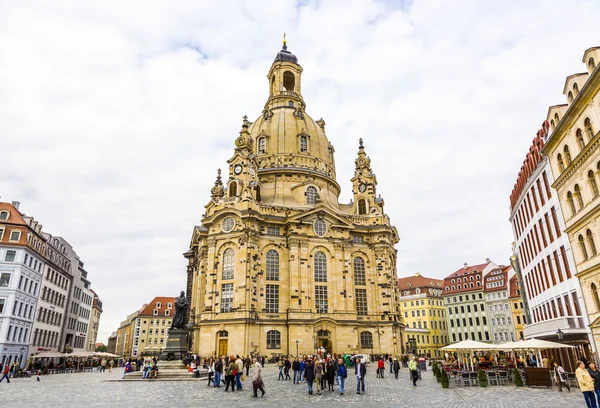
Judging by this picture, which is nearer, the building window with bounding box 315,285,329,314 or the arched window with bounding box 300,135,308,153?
the building window with bounding box 315,285,329,314

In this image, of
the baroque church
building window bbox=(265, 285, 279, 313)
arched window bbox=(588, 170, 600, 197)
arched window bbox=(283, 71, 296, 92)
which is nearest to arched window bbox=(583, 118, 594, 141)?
arched window bbox=(588, 170, 600, 197)

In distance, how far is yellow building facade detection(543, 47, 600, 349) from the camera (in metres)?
22.3

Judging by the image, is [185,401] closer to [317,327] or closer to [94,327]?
[317,327]

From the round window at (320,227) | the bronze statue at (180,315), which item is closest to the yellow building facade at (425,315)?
the round window at (320,227)

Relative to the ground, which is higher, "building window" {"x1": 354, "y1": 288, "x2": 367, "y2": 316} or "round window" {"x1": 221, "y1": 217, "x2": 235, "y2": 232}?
"round window" {"x1": 221, "y1": 217, "x2": 235, "y2": 232}

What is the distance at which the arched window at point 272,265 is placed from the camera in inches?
2003

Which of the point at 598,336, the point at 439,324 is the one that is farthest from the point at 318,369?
the point at 439,324

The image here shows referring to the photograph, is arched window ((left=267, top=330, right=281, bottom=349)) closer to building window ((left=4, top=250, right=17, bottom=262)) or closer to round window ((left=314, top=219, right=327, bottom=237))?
round window ((left=314, top=219, right=327, bottom=237))

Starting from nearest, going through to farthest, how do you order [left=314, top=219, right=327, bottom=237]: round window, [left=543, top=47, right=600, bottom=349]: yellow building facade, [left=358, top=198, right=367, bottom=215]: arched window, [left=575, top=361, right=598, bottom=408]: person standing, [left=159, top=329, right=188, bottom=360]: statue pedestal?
[left=575, top=361, right=598, bottom=408]: person standing < [left=543, top=47, right=600, bottom=349]: yellow building facade < [left=159, top=329, right=188, bottom=360]: statue pedestal < [left=314, top=219, right=327, bottom=237]: round window < [left=358, top=198, right=367, bottom=215]: arched window

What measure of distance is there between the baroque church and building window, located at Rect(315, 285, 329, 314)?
0.12 m

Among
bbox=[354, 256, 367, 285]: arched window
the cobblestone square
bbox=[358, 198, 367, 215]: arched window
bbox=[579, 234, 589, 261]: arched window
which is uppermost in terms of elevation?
bbox=[358, 198, 367, 215]: arched window

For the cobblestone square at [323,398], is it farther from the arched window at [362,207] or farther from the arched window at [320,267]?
the arched window at [362,207]

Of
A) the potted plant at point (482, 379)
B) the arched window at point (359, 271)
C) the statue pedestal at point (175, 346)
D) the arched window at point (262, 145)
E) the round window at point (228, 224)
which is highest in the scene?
the arched window at point (262, 145)

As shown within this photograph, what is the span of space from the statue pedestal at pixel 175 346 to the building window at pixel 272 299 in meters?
10.8
